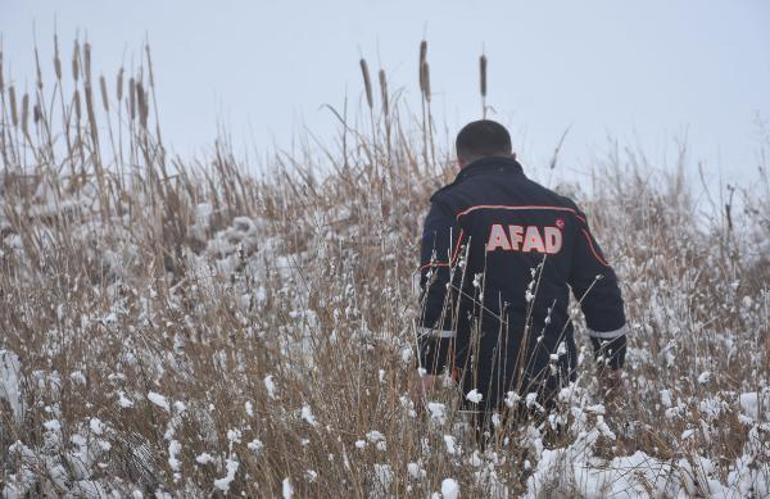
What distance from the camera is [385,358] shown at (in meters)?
3.23

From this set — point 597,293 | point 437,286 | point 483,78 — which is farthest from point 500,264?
point 483,78

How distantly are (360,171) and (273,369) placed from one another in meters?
4.03

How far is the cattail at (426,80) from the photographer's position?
22.7 feet

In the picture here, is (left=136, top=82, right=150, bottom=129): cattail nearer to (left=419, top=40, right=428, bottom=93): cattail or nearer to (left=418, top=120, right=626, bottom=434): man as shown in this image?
(left=419, top=40, right=428, bottom=93): cattail

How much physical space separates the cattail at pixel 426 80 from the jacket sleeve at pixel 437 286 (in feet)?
11.4

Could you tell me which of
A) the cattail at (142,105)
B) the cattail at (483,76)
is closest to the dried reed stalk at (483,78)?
the cattail at (483,76)

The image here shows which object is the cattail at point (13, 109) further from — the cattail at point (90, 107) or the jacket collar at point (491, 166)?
the jacket collar at point (491, 166)

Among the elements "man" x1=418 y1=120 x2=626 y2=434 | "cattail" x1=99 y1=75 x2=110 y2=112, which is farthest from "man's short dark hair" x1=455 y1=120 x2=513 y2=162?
"cattail" x1=99 y1=75 x2=110 y2=112

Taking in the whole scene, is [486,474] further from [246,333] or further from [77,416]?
[77,416]

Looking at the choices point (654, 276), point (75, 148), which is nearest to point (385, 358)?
point (654, 276)

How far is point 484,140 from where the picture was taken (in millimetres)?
3799

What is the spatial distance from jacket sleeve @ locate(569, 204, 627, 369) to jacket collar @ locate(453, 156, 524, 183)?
0.34 metres

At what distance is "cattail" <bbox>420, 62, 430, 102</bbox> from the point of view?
691cm

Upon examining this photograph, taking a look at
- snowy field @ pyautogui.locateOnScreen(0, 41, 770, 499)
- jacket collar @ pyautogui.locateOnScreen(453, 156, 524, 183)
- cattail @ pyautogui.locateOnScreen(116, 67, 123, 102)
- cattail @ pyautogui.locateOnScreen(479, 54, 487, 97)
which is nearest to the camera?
snowy field @ pyautogui.locateOnScreen(0, 41, 770, 499)
